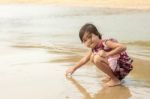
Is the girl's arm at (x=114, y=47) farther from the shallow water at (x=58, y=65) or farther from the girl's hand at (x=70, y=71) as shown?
the girl's hand at (x=70, y=71)

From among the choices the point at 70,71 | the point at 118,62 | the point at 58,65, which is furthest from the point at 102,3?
the point at 118,62

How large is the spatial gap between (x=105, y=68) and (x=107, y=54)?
197 millimetres

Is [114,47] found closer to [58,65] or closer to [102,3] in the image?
[58,65]

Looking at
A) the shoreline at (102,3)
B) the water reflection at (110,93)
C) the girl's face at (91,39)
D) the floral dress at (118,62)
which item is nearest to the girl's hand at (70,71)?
the water reflection at (110,93)

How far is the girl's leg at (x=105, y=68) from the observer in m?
5.28

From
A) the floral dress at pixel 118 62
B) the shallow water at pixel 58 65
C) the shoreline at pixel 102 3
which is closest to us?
the shallow water at pixel 58 65

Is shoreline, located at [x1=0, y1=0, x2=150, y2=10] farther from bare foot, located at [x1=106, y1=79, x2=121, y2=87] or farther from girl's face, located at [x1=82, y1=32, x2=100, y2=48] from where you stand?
girl's face, located at [x1=82, y1=32, x2=100, y2=48]

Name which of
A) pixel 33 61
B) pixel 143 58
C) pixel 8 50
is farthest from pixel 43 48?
pixel 143 58

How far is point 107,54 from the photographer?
17.3 ft

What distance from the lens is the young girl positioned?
5234 mm

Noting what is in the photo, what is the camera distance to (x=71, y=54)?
760cm

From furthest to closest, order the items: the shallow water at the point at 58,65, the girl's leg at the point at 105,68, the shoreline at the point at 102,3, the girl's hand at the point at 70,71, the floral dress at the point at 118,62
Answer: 1. the shoreline at the point at 102,3
2. the girl's hand at the point at 70,71
3. the floral dress at the point at 118,62
4. the girl's leg at the point at 105,68
5. the shallow water at the point at 58,65

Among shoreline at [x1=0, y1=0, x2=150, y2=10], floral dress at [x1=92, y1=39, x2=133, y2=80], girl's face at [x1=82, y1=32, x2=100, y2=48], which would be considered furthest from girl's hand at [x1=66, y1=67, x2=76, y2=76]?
shoreline at [x1=0, y1=0, x2=150, y2=10]

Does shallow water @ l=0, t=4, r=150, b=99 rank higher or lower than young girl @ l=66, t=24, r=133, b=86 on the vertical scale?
lower
